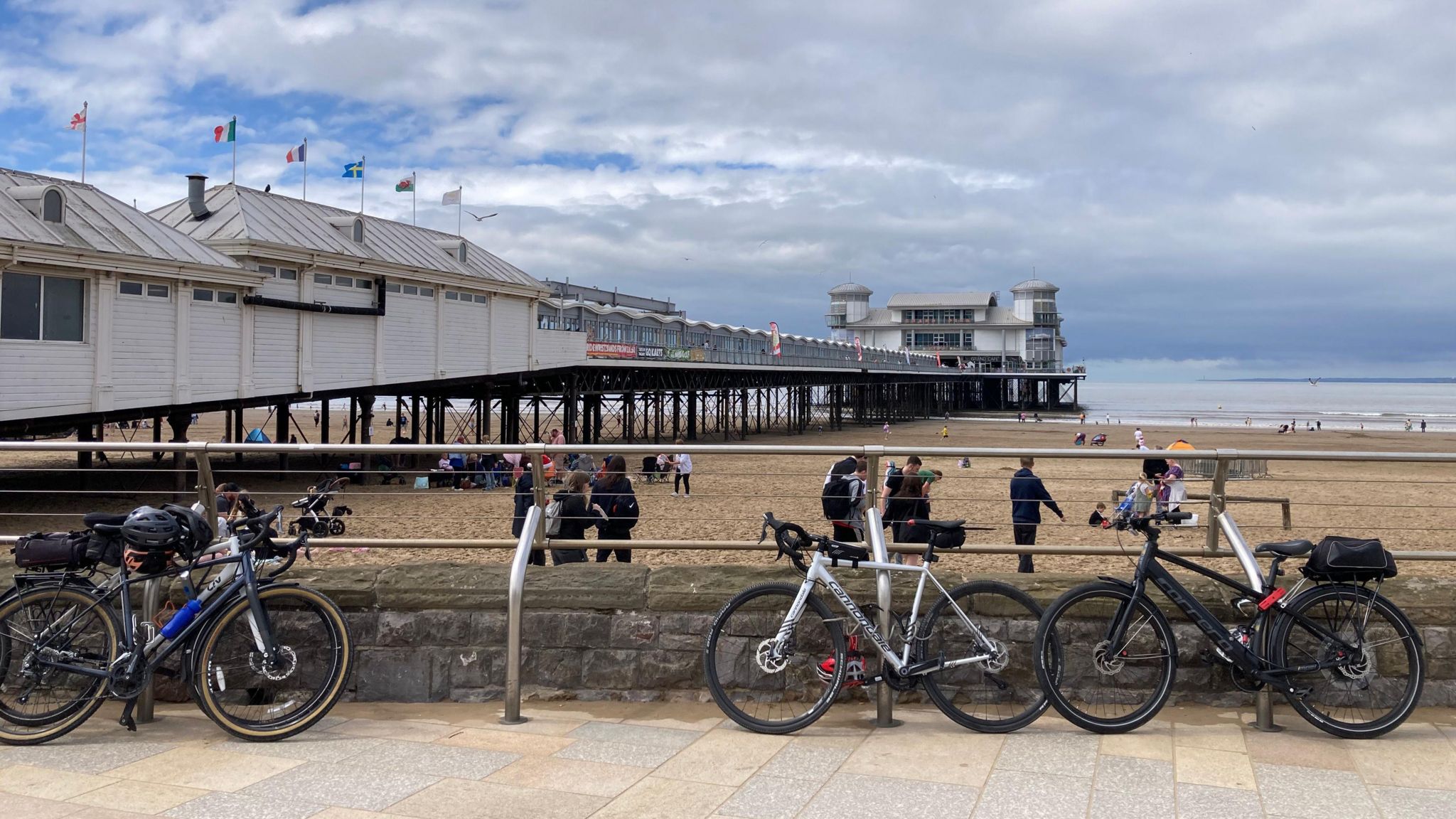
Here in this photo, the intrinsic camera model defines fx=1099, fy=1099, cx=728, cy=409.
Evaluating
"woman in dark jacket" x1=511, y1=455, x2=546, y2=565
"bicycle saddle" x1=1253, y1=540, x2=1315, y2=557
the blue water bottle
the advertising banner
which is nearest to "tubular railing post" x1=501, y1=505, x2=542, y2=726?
"woman in dark jacket" x1=511, y1=455, x2=546, y2=565

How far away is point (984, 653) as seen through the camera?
477 centimetres

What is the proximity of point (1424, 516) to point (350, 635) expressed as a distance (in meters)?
21.5

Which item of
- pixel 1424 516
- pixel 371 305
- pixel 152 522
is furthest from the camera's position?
pixel 371 305

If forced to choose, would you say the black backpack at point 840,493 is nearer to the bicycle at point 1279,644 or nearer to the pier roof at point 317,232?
the bicycle at point 1279,644

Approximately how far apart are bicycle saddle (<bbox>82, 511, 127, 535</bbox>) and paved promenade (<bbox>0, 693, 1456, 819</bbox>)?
86cm

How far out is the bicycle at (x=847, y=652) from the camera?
15.4 ft

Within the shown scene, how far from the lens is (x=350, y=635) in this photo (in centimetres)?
476

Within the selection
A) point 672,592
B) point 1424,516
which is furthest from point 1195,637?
point 1424,516

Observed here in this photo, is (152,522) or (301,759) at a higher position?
(152,522)

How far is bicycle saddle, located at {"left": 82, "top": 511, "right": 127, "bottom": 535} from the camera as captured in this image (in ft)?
15.2

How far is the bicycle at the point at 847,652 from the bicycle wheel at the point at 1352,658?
41.8 inches

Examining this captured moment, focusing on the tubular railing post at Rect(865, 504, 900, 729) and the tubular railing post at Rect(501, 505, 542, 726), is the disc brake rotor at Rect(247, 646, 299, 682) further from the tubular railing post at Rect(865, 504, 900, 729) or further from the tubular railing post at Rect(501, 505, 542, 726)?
the tubular railing post at Rect(865, 504, 900, 729)

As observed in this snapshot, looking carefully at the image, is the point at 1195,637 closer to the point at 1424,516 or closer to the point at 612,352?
the point at 1424,516

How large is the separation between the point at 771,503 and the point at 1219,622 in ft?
52.3
